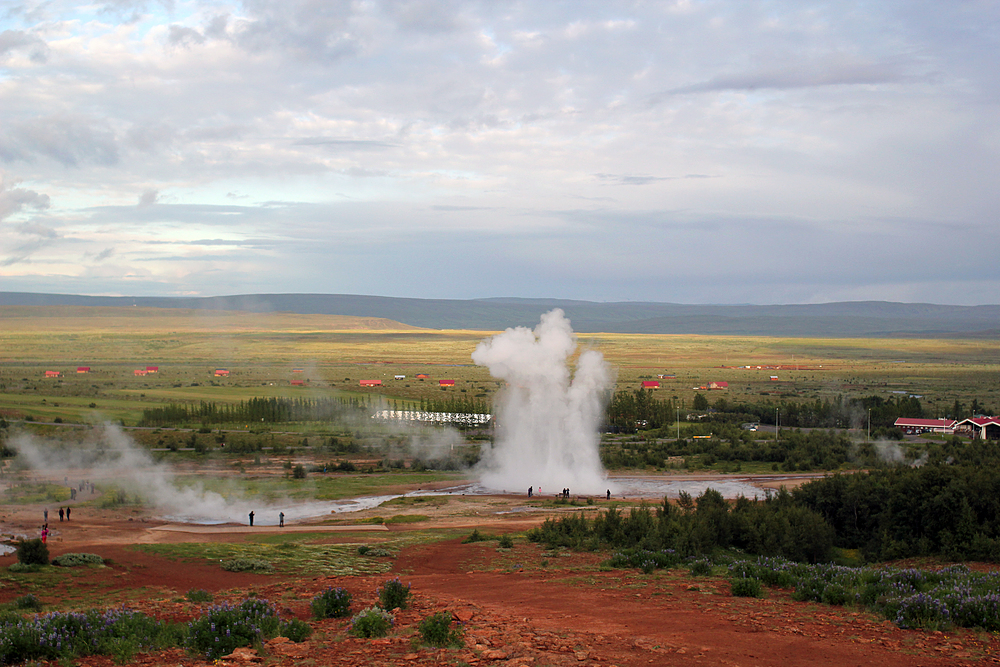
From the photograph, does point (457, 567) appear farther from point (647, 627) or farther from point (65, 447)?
point (65, 447)

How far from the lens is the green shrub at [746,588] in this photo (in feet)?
52.0

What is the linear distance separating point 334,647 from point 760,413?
77575 mm

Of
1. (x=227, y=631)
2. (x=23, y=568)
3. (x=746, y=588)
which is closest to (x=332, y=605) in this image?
(x=227, y=631)

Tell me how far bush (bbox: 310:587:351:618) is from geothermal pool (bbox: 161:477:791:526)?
23754 mm

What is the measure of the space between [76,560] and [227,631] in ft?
53.9

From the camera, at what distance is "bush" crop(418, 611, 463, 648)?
36.7 feet

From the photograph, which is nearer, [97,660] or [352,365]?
[97,660]

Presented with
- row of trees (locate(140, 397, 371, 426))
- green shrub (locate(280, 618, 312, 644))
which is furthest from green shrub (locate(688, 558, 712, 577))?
row of trees (locate(140, 397, 371, 426))

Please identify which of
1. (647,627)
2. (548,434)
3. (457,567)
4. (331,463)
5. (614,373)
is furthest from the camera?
(614,373)

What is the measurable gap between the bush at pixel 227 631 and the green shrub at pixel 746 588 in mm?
9355

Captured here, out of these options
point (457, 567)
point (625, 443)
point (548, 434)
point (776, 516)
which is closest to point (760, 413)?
point (625, 443)

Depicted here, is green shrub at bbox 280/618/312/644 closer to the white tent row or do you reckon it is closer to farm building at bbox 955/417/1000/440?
farm building at bbox 955/417/1000/440

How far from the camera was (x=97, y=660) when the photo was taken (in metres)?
11.0

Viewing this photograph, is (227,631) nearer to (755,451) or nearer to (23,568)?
(23,568)
